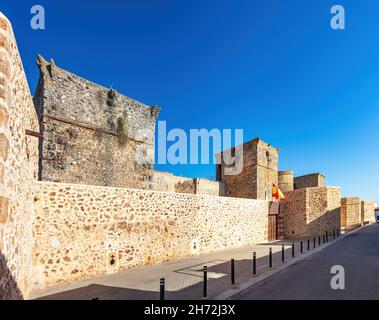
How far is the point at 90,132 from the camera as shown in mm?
12516

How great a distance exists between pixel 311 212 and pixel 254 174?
6.07 meters

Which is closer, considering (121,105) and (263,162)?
(121,105)

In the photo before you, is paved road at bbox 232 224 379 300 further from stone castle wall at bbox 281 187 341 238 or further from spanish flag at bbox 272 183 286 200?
stone castle wall at bbox 281 187 341 238

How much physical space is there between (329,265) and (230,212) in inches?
235

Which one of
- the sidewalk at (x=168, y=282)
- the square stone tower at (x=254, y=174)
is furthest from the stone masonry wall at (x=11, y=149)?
the square stone tower at (x=254, y=174)

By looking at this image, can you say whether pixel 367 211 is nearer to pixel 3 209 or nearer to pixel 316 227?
pixel 316 227

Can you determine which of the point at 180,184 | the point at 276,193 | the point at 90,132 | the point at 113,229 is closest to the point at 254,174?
the point at 276,193

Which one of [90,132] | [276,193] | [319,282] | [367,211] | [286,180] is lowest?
[367,211]

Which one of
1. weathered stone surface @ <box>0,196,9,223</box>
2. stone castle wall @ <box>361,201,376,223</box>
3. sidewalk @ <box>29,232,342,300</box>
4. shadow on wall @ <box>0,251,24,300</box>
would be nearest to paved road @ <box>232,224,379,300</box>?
sidewalk @ <box>29,232,342,300</box>

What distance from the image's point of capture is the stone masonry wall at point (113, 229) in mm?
7234
